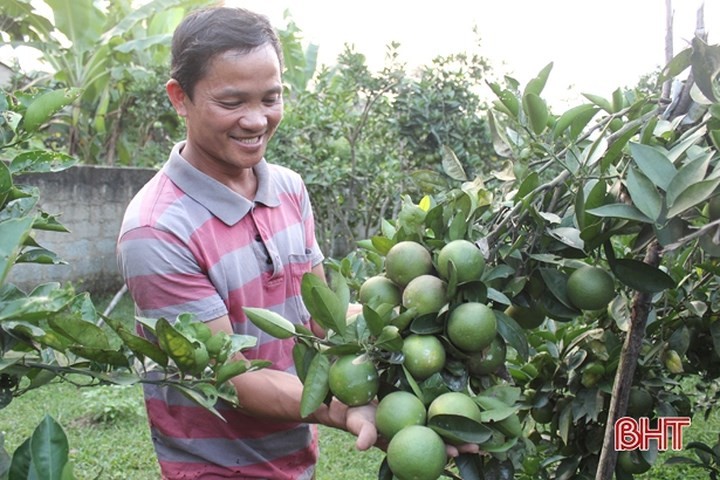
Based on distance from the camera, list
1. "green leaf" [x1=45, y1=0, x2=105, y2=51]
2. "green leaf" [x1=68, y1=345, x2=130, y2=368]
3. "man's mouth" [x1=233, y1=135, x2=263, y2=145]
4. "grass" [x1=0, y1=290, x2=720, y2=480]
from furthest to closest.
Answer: "green leaf" [x1=45, y1=0, x2=105, y2=51], "grass" [x1=0, y1=290, x2=720, y2=480], "man's mouth" [x1=233, y1=135, x2=263, y2=145], "green leaf" [x1=68, y1=345, x2=130, y2=368]

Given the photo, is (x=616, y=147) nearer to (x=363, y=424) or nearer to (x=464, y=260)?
(x=464, y=260)

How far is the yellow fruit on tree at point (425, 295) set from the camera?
126 cm

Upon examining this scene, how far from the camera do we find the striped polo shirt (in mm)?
1520

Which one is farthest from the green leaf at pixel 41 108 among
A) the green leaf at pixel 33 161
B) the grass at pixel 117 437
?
the grass at pixel 117 437

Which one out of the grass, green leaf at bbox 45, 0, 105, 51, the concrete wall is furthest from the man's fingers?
green leaf at bbox 45, 0, 105, 51

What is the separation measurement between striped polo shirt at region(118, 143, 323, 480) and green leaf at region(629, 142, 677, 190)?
0.80 m

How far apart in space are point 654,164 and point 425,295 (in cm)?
39

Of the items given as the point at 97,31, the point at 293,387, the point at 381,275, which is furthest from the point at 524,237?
the point at 97,31

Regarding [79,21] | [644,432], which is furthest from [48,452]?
[79,21]

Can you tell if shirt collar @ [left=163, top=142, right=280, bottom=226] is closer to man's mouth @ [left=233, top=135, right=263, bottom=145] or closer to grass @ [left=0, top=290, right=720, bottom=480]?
man's mouth @ [left=233, top=135, right=263, bottom=145]

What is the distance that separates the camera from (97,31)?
277 inches

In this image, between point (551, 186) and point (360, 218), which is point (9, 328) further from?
point (360, 218)

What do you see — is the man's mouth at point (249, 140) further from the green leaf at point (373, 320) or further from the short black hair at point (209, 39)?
the green leaf at point (373, 320)

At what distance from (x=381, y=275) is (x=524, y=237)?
26 cm
